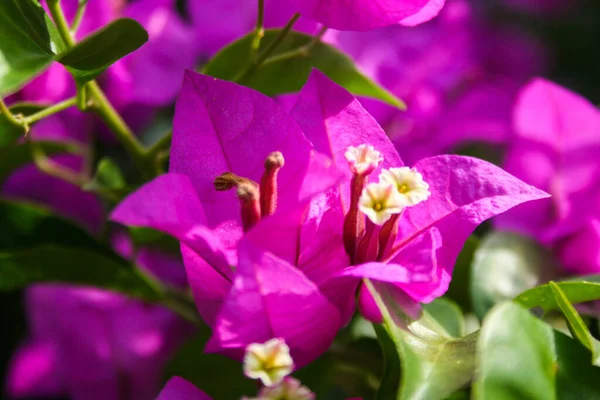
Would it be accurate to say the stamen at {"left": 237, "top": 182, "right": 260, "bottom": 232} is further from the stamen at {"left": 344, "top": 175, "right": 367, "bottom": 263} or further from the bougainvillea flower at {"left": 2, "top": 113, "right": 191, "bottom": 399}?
the bougainvillea flower at {"left": 2, "top": 113, "right": 191, "bottom": 399}

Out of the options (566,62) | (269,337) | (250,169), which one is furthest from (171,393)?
(566,62)

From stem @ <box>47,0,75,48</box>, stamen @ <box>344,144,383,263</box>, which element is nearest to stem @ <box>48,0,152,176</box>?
stem @ <box>47,0,75,48</box>

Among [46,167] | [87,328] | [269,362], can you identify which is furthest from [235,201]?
[87,328]

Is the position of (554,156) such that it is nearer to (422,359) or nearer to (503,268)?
(503,268)

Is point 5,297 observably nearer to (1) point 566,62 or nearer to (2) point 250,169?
(2) point 250,169

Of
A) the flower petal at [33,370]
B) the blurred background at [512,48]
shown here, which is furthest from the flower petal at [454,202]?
the flower petal at [33,370]

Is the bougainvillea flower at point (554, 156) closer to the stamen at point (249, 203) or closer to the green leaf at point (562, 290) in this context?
the green leaf at point (562, 290)
